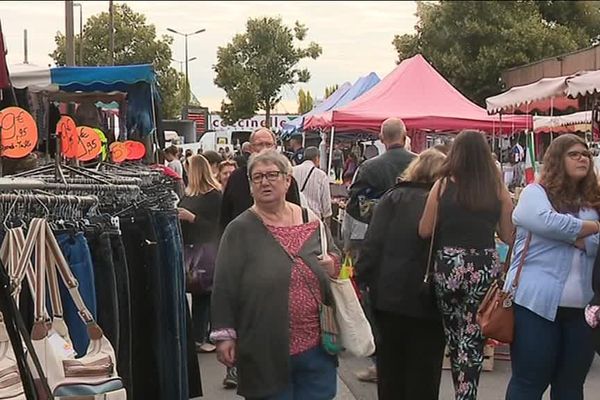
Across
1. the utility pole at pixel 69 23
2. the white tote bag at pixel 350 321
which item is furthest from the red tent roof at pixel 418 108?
the white tote bag at pixel 350 321

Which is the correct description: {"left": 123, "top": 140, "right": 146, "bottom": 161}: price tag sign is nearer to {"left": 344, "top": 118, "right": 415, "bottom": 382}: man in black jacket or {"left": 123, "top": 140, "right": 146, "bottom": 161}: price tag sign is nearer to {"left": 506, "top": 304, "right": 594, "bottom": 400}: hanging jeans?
{"left": 344, "top": 118, "right": 415, "bottom": 382}: man in black jacket

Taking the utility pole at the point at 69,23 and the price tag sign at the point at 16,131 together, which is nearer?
the price tag sign at the point at 16,131

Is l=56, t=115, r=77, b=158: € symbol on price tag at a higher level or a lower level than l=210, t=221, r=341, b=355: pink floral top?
higher

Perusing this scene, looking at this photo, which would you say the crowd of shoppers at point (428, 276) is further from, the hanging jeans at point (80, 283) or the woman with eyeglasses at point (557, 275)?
the hanging jeans at point (80, 283)

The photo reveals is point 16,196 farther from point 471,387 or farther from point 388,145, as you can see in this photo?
point 388,145

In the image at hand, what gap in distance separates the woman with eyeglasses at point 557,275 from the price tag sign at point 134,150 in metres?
4.87

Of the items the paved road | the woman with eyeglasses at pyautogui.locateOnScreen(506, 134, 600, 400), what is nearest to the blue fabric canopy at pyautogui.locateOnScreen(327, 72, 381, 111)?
the paved road

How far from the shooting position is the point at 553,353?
4387 millimetres

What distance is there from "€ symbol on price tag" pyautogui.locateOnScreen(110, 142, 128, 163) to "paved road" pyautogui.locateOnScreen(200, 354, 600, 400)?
216cm

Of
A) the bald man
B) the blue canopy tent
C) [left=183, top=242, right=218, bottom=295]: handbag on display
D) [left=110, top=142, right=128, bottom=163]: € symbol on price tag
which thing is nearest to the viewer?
the bald man

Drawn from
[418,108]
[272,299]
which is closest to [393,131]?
[272,299]

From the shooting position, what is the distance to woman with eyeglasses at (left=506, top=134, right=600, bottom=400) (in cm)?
432

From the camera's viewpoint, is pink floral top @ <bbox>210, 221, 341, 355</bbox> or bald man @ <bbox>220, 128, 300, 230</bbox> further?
bald man @ <bbox>220, 128, 300, 230</bbox>

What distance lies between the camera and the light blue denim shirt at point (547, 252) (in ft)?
14.1
